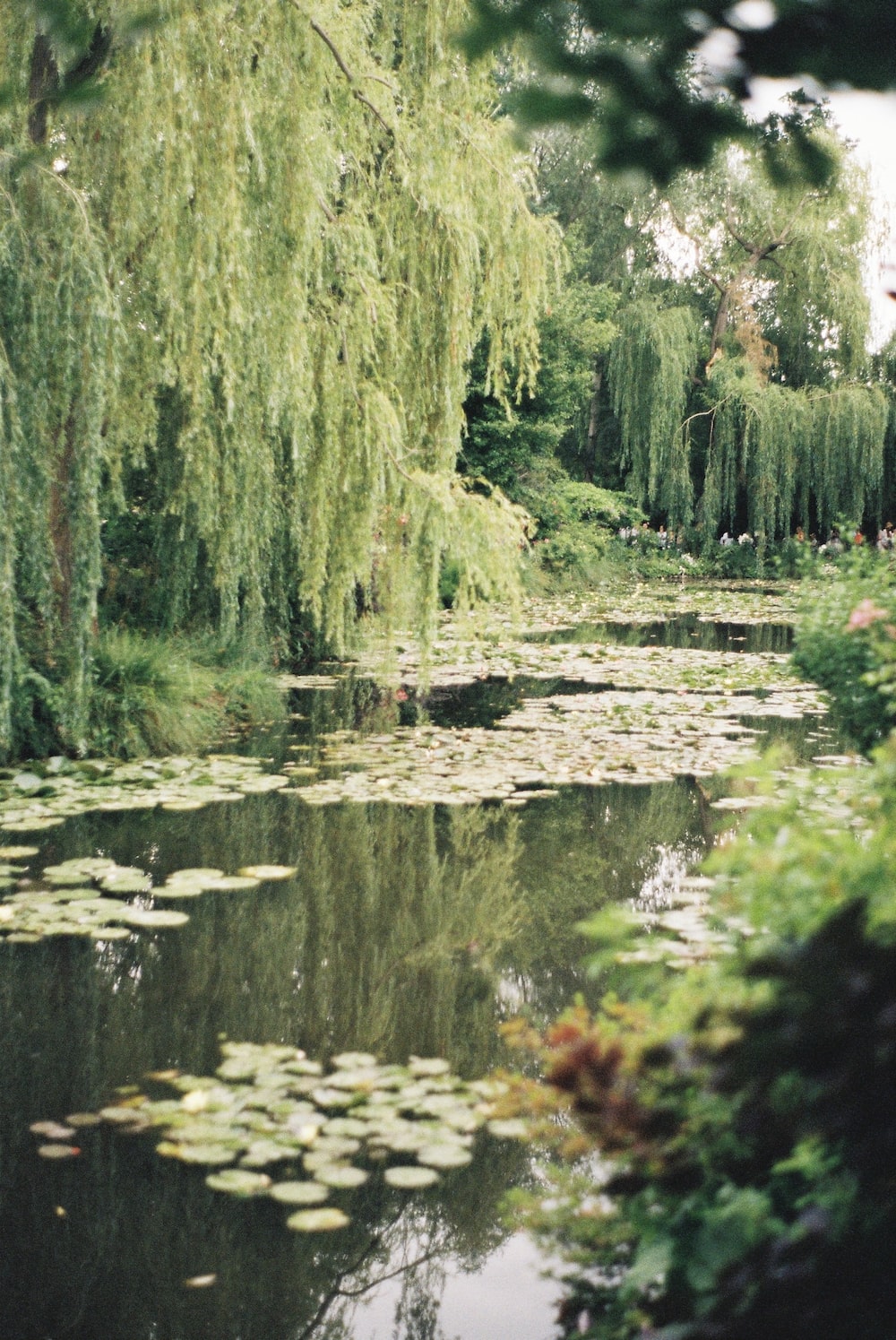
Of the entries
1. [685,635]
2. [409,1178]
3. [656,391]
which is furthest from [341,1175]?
[656,391]

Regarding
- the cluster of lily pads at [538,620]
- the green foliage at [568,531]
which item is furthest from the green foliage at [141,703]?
the green foliage at [568,531]

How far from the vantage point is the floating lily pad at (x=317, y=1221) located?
261 centimetres

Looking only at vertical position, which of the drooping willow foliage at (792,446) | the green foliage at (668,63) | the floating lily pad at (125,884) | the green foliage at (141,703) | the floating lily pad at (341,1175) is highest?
the drooping willow foliage at (792,446)

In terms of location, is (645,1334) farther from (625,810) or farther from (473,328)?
(473,328)

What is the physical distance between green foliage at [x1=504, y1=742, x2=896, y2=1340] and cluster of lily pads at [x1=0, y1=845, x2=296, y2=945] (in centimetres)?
277

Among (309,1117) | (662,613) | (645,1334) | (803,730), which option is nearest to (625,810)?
(803,730)

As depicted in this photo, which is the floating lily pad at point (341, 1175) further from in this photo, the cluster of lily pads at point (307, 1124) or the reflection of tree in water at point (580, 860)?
the reflection of tree in water at point (580, 860)

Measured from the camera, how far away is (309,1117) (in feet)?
9.94

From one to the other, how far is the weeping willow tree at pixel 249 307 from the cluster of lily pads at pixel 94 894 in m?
1.30

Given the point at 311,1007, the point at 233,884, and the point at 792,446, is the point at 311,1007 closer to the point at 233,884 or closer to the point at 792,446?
the point at 233,884

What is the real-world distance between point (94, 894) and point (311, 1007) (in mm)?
1289

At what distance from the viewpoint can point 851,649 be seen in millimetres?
6078

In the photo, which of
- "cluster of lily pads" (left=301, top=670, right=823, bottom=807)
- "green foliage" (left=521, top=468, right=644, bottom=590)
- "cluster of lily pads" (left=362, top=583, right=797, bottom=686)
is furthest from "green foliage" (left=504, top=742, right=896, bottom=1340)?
"green foliage" (left=521, top=468, right=644, bottom=590)

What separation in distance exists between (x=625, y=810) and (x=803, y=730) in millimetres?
2360
